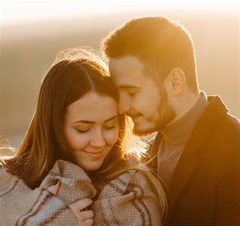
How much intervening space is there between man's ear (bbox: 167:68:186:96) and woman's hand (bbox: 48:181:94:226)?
771mm

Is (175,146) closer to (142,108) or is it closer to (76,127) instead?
(142,108)

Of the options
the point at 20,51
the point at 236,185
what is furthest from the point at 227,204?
the point at 20,51

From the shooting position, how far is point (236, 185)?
4.09m

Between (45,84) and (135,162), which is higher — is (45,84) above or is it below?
above

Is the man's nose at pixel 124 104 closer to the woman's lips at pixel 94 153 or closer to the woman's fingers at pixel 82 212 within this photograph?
the woman's lips at pixel 94 153

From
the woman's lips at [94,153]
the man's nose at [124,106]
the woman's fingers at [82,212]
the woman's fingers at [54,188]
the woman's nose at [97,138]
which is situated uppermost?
the man's nose at [124,106]

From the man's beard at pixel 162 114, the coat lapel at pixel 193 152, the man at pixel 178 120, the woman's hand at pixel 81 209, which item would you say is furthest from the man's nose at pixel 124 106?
the woman's hand at pixel 81 209

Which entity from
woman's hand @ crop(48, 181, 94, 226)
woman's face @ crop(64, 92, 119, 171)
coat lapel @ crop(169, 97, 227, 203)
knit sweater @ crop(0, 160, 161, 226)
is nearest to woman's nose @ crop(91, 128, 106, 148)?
woman's face @ crop(64, 92, 119, 171)

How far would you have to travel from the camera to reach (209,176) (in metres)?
4.15

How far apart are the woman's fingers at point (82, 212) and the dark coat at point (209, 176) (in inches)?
16.7

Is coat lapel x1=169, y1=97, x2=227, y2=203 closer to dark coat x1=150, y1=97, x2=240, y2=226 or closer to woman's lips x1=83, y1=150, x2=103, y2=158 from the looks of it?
dark coat x1=150, y1=97, x2=240, y2=226

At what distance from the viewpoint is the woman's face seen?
14.0ft

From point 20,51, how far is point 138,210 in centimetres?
2200

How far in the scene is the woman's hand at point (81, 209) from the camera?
413cm
